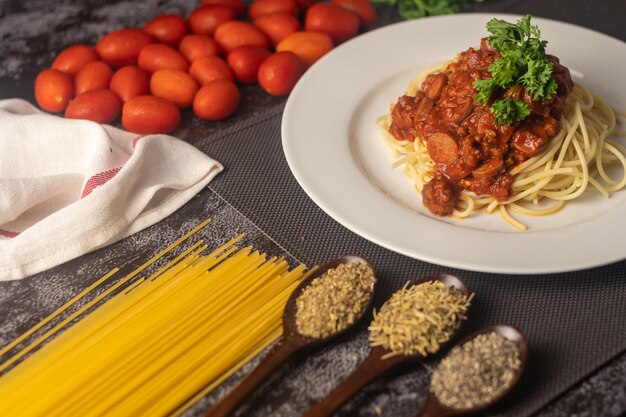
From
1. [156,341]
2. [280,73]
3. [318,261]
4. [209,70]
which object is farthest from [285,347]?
[209,70]

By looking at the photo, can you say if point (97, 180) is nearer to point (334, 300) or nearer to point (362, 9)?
point (334, 300)

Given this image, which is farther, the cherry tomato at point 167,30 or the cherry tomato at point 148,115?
the cherry tomato at point 167,30

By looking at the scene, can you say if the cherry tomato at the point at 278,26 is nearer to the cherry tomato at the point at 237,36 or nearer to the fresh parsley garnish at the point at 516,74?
the cherry tomato at the point at 237,36

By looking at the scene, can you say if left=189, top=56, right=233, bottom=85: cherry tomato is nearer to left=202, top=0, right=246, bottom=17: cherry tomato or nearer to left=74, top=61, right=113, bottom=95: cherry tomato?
left=74, top=61, right=113, bottom=95: cherry tomato

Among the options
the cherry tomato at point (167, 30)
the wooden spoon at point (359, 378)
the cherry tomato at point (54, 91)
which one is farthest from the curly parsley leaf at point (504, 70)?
the cherry tomato at point (54, 91)

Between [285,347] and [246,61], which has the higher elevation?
[246,61]

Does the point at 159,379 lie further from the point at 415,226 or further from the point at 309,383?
the point at 415,226

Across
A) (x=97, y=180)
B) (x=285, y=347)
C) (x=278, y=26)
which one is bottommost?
(x=285, y=347)
